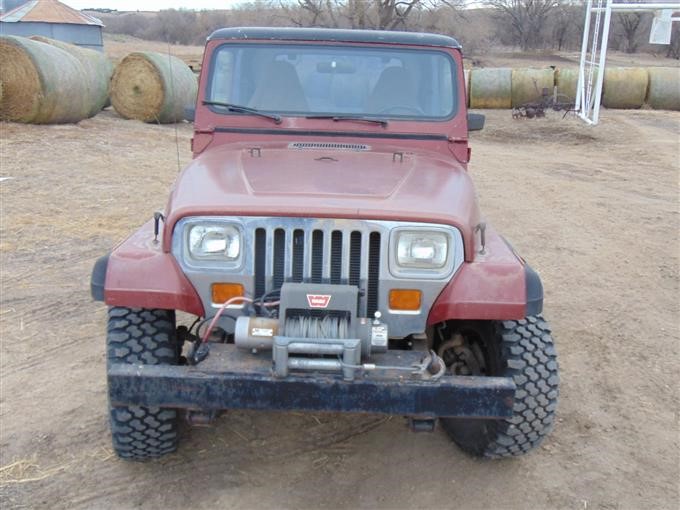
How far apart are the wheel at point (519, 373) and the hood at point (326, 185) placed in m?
0.51

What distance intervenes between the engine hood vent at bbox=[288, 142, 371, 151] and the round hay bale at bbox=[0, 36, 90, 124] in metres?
9.71

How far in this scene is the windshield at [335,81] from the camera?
160 inches

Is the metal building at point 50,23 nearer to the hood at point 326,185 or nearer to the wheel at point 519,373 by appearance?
the hood at point 326,185

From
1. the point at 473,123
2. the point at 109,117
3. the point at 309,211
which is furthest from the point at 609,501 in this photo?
the point at 109,117

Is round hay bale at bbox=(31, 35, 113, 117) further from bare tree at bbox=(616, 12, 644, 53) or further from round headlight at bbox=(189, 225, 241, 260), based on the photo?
bare tree at bbox=(616, 12, 644, 53)

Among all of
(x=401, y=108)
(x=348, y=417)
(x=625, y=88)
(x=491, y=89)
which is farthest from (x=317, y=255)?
(x=625, y=88)

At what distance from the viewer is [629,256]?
276 inches

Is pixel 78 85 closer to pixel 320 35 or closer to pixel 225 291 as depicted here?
pixel 320 35

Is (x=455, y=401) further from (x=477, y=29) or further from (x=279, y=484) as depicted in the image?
(x=477, y=29)

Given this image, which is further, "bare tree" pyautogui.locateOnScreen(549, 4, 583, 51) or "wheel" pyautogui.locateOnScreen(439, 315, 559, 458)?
"bare tree" pyautogui.locateOnScreen(549, 4, 583, 51)

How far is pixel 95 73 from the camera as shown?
47.8ft

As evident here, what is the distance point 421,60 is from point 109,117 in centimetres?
1252

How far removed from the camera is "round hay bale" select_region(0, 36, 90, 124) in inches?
476

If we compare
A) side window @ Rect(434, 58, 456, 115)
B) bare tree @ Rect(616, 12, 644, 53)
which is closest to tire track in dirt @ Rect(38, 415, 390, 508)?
side window @ Rect(434, 58, 456, 115)
